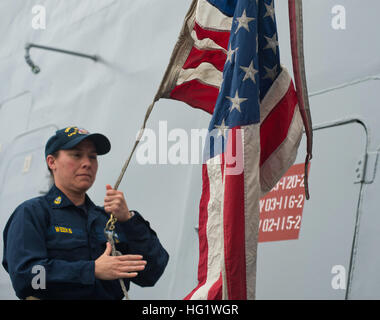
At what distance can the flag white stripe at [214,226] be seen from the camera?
227cm

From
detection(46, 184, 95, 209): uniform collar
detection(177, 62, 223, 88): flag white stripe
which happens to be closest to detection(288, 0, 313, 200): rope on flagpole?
detection(177, 62, 223, 88): flag white stripe

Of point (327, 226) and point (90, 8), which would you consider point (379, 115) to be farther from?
point (90, 8)

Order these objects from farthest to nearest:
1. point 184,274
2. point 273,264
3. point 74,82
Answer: point 74,82, point 184,274, point 273,264

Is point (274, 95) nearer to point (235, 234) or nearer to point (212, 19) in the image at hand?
point (212, 19)

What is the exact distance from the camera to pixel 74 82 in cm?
505

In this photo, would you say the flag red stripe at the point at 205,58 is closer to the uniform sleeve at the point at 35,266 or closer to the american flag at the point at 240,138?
the american flag at the point at 240,138

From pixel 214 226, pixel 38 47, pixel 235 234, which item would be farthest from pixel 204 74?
pixel 38 47

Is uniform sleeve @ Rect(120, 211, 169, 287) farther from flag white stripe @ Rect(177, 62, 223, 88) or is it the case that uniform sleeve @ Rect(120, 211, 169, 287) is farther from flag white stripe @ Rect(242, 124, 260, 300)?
flag white stripe @ Rect(177, 62, 223, 88)

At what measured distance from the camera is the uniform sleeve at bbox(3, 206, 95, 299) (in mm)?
2164

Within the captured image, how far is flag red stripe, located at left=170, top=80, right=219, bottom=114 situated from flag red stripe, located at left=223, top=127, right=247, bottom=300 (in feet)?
1.96

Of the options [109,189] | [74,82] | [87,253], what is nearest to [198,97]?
[109,189]

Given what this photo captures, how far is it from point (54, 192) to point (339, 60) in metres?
1.43

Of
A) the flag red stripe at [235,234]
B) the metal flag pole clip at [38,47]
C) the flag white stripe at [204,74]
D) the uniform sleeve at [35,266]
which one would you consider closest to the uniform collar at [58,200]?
the uniform sleeve at [35,266]

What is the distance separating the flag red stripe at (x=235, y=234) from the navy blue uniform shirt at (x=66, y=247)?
0.39m
